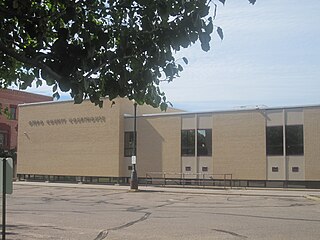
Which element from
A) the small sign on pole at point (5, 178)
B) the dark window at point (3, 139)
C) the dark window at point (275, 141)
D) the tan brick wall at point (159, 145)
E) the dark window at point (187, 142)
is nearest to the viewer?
the small sign on pole at point (5, 178)

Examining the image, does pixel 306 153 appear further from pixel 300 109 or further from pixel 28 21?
pixel 28 21

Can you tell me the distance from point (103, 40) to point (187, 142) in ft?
110

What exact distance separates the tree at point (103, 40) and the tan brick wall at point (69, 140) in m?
33.5

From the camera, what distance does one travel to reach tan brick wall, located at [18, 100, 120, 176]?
41750 mm

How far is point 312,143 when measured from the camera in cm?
3372

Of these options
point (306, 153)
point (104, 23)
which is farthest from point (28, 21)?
point (306, 153)

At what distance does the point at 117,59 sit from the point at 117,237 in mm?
7515

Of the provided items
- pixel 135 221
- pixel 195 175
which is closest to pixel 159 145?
pixel 195 175

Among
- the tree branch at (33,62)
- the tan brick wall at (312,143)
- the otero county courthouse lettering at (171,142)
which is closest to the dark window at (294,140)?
the otero county courthouse lettering at (171,142)

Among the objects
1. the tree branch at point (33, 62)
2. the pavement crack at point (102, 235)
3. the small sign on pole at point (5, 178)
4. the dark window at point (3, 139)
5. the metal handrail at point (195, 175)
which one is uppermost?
the dark window at point (3, 139)

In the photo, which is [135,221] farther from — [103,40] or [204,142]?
[204,142]

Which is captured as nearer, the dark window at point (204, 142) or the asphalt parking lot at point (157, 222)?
the asphalt parking lot at point (157, 222)

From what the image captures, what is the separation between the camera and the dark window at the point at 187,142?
38.3m

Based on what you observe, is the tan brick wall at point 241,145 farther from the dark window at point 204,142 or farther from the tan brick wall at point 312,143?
the tan brick wall at point 312,143
